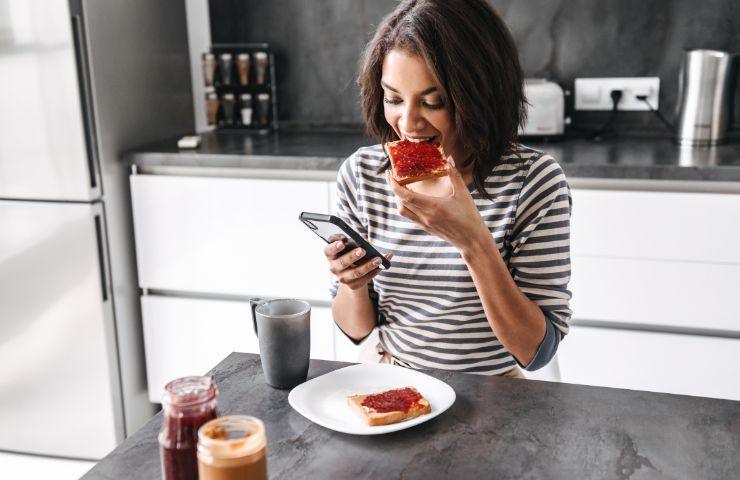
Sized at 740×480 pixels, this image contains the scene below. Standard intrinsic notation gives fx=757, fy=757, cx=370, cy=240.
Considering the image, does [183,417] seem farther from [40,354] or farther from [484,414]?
[40,354]

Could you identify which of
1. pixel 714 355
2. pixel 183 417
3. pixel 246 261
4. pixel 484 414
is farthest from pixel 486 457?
pixel 246 261

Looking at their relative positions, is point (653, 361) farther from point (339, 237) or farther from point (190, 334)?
point (190, 334)

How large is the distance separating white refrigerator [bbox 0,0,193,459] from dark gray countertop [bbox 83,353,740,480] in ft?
4.59

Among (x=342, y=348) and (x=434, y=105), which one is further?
(x=342, y=348)

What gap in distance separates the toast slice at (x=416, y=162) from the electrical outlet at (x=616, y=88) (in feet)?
4.72

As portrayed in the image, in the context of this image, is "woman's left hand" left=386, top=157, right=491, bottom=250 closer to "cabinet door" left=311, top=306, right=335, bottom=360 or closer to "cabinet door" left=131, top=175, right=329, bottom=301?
"cabinet door" left=131, top=175, right=329, bottom=301

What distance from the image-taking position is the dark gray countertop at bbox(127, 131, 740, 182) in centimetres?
193

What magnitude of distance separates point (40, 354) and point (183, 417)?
6.10 ft

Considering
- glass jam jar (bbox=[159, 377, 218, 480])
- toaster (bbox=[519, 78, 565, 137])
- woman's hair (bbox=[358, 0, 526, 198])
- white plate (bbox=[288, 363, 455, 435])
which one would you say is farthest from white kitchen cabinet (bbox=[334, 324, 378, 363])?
glass jam jar (bbox=[159, 377, 218, 480])

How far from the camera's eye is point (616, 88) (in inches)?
98.4

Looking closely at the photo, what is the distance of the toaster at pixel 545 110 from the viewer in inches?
91.8

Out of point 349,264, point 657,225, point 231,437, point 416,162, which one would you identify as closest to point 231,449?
point 231,437

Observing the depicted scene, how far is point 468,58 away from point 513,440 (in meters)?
0.63

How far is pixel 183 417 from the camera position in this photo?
72 cm
